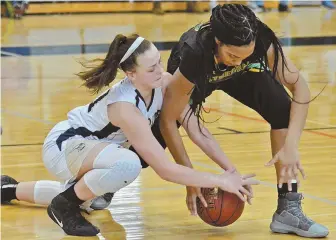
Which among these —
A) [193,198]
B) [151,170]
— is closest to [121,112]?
[193,198]

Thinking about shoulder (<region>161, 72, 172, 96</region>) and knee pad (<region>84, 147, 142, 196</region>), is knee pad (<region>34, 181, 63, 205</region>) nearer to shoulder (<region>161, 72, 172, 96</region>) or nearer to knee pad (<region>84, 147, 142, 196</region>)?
knee pad (<region>84, 147, 142, 196</region>)

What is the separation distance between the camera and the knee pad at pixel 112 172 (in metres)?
3.19

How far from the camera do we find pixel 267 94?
3334mm

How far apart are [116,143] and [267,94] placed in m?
0.65

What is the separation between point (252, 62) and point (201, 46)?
0.83 ft

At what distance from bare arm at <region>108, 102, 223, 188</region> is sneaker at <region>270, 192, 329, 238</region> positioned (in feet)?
1.52

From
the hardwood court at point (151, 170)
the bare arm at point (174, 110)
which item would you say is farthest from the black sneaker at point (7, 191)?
the bare arm at point (174, 110)

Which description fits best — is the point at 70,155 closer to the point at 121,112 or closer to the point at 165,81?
the point at 121,112

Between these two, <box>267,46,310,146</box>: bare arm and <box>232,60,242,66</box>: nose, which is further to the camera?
<box>267,46,310,146</box>: bare arm

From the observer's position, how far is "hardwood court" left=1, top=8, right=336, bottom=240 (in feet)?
11.2

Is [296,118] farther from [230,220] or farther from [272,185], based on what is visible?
[272,185]

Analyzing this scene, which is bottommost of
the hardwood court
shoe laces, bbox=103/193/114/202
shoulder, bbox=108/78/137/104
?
the hardwood court

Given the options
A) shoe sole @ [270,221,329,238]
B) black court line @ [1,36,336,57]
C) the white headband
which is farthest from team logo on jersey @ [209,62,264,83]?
black court line @ [1,36,336,57]

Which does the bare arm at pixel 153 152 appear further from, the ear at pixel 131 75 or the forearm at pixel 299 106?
the forearm at pixel 299 106
